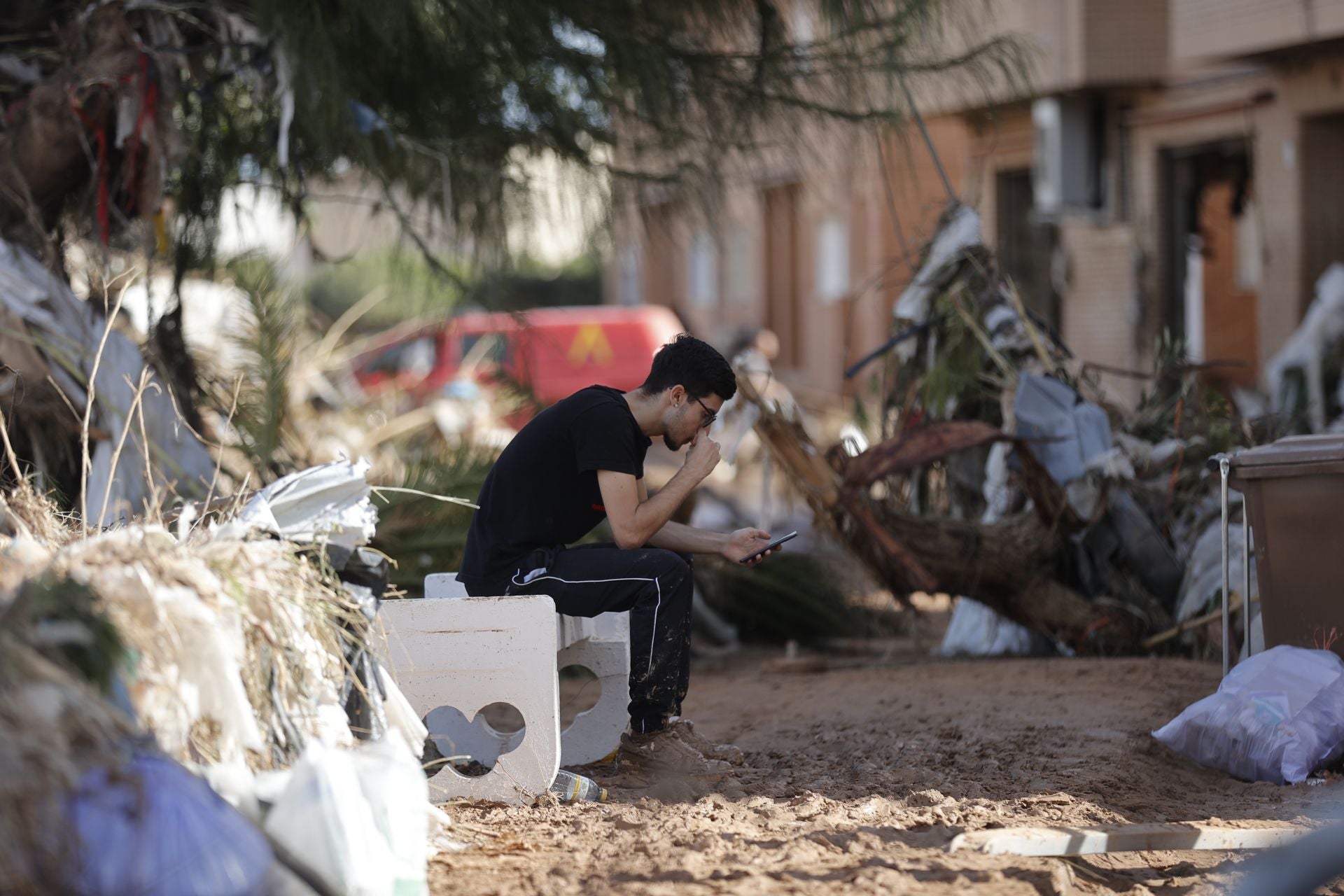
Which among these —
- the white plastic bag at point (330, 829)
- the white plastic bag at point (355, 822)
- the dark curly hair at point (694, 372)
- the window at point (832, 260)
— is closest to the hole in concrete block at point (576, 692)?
the dark curly hair at point (694, 372)

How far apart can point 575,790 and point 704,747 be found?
0.57 metres

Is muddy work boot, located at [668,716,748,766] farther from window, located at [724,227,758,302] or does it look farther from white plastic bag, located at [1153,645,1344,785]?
window, located at [724,227,758,302]

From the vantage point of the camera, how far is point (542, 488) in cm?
435

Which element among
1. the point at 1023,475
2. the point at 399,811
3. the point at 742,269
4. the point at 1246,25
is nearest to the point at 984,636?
the point at 1023,475

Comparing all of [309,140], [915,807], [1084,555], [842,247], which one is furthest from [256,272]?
[842,247]

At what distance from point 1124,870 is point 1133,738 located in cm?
129

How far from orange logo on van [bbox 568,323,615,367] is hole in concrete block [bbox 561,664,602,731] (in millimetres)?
11991

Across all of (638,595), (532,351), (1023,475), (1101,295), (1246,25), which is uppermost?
(1246,25)

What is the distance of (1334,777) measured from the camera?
14.0 ft

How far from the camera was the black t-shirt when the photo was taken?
14.2 feet

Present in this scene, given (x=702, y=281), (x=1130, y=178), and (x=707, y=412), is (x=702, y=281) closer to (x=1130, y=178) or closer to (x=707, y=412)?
(x=1130, y=178)

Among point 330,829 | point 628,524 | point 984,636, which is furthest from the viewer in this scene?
point 984,636

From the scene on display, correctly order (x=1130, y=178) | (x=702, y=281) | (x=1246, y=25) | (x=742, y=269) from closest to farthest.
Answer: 1. (x=1246, y=25)
2. (x=1130, y=178)
3. (x=742, y=269)
4. (x=702, y=281)

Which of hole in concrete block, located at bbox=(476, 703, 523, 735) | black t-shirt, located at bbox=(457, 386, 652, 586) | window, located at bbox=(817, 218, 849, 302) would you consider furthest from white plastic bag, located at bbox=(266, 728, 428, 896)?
window, located at bbox=(817, 218, 849, 302)
